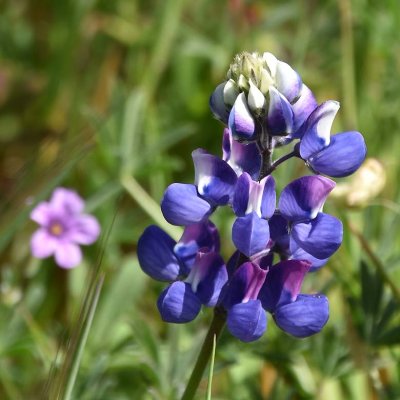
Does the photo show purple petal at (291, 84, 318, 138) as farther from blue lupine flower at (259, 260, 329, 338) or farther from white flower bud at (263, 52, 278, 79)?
blue lupine flower at (259, 260, 329, 338)

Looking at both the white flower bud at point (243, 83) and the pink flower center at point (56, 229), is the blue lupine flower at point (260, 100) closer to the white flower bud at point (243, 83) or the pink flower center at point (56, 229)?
the white flower bud at point (243, 83)

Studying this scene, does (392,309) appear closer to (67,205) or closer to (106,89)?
(67,205)

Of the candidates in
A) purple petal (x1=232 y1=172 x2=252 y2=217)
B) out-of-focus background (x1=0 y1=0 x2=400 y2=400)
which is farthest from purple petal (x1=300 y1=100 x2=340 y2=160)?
out-of-focus background (x1=0 y1=0 x2=400 y2=400)

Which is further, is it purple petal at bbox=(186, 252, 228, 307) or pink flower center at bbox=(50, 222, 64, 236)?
pink flower center at bbox=(50, 222, 64, 236)

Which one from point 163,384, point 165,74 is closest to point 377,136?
point 165,74

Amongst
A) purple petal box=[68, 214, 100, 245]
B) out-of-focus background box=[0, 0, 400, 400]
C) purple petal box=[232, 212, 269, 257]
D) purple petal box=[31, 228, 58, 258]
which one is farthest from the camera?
purple petal box=[68, 214, 100, 245]

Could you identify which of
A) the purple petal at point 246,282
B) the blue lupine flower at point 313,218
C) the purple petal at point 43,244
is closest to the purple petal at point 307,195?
the blue lupine flower at point 313,218

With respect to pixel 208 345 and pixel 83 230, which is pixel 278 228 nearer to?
pixel 208 345
